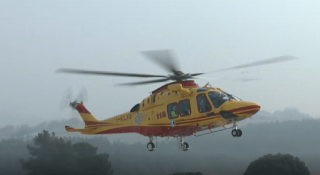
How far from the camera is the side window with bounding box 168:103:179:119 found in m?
27.2

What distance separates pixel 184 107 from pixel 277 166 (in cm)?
3674

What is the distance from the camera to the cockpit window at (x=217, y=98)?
2559 centimetres

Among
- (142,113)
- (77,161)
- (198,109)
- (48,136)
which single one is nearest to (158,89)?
(142,113)

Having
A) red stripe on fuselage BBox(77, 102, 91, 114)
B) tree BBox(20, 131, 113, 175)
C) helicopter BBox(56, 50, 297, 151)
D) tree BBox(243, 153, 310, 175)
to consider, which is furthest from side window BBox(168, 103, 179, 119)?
tree BBox(243, 153, 310, 175)

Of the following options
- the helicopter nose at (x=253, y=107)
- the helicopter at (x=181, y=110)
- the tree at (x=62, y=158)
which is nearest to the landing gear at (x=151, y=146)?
the helicopter at (x=181, y=110)

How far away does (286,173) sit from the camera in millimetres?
58969

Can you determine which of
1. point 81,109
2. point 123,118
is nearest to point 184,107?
point 123,118

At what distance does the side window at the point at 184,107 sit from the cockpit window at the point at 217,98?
146 cm

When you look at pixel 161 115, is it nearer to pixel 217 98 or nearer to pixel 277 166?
pixel 217 98

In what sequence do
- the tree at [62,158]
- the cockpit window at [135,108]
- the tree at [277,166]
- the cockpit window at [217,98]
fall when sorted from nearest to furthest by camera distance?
the cockpit window at [217,98]
the cockpit window at [135,108]
the tree at [62,158]
the tree at [277,166]

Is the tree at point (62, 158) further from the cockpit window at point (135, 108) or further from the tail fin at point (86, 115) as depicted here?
the cockpit window at point (135, 108)

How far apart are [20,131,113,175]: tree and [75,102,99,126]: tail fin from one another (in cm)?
1777

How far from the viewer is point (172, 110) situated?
Answer: 27.3 meters

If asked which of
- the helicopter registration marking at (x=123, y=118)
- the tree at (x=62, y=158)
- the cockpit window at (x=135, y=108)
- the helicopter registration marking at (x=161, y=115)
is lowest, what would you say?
the tree at (x=62, y=158)
